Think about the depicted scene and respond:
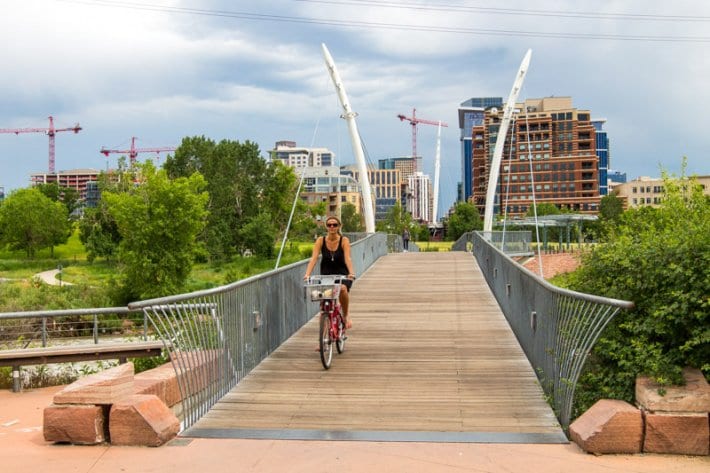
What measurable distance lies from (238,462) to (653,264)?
4017mm

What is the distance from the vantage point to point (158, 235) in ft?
222

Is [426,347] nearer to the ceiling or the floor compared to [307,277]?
nearer to the floor

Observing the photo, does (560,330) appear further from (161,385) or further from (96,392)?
(96,392)

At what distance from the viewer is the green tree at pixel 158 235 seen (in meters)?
66.8

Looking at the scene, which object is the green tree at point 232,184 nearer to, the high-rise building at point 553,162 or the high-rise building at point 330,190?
the high-rise building at point 553,162

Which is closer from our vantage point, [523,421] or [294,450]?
[294,450]

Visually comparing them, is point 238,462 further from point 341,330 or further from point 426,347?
point 426,347

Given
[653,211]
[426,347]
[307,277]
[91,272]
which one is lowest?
[91,272]

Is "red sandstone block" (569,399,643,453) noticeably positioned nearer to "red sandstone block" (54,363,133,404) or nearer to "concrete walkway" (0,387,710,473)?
"concrete walkway" (0,387,710,473)

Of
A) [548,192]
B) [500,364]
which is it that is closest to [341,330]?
[500,364]

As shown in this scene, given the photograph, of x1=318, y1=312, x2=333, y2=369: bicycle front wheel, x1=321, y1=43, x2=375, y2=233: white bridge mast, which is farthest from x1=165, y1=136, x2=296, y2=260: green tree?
x1=318, y1=312, x2=333, y2=369: bicycle front wheel

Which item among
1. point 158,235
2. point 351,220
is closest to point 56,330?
point 158,235

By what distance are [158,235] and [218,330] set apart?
6184cm

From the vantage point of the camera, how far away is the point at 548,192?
6112 inches
